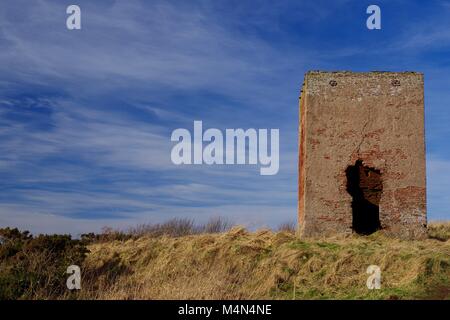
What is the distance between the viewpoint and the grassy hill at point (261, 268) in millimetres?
11273

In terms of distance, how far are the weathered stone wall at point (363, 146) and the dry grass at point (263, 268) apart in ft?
3.55

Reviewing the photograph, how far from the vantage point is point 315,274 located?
12922 mm

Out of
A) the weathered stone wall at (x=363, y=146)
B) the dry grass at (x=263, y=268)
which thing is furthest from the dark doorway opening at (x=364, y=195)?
the dry grass at (x=263, y=268)

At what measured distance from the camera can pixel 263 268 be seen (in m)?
13.4

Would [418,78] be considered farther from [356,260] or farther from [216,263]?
[216,263]

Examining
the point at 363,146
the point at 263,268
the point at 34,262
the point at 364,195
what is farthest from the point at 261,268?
the point at 363,146

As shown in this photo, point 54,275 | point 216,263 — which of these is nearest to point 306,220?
point 216,263

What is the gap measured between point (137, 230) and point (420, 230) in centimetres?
1259

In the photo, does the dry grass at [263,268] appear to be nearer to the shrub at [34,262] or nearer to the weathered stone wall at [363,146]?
the shrub at [34,262]

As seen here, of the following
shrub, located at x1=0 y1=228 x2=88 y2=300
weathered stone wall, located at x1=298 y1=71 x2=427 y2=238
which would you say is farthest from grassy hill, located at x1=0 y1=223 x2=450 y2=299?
weathered stone wall, located at x1=298 y1=71 x2=427 y2=238

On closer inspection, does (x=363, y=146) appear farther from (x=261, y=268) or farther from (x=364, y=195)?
(x=261, y=268)

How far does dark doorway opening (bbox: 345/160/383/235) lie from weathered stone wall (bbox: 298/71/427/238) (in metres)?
0.27

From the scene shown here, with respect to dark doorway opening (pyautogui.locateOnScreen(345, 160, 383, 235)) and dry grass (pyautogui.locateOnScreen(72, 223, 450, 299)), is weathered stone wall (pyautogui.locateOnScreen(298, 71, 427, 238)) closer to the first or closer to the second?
dark doorway opening (pyautogui.locateOnScreen(345, 160, 383, 235))
